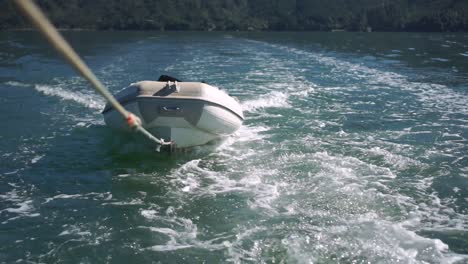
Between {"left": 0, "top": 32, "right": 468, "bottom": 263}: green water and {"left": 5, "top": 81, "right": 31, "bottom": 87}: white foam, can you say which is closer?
{"left": 0, "top": 32, "right": 468, "bottom": 263}: green water

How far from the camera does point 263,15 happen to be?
316ft

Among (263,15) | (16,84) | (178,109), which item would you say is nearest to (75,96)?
(16,84)

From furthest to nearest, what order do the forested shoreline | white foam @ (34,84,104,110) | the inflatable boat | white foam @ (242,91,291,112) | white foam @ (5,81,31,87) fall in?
1. the forested shoreline
2. white foam @ (5,81,31,87)
3. white foam @ (34,84,104,110)
4. white foam @ (242,91,291,112)
5. the inflatable boat

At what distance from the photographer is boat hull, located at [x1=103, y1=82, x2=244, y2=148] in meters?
13.2

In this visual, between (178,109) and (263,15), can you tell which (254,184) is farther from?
(263,15)

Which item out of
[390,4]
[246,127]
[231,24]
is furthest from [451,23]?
[246,127]

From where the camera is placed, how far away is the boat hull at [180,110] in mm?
13156

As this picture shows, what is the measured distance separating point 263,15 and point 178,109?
87070mm

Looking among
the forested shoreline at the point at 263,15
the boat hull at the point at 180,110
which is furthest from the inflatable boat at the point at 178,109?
the forested shoreline at the point at 263,15

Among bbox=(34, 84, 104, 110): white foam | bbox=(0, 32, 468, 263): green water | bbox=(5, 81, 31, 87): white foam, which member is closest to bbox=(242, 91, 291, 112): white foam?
bbox=(0, 32, 468, 263): green water

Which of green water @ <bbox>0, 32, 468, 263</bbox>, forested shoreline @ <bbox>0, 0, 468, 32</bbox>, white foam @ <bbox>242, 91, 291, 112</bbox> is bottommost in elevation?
green water @ <bbox>0, 32, 468, 263</bbox>

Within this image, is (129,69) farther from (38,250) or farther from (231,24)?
(231,24)

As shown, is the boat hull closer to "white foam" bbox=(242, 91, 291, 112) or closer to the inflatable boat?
the inflatable boat

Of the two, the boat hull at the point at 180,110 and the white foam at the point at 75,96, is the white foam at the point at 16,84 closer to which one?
the white foam at the point at 75,96
